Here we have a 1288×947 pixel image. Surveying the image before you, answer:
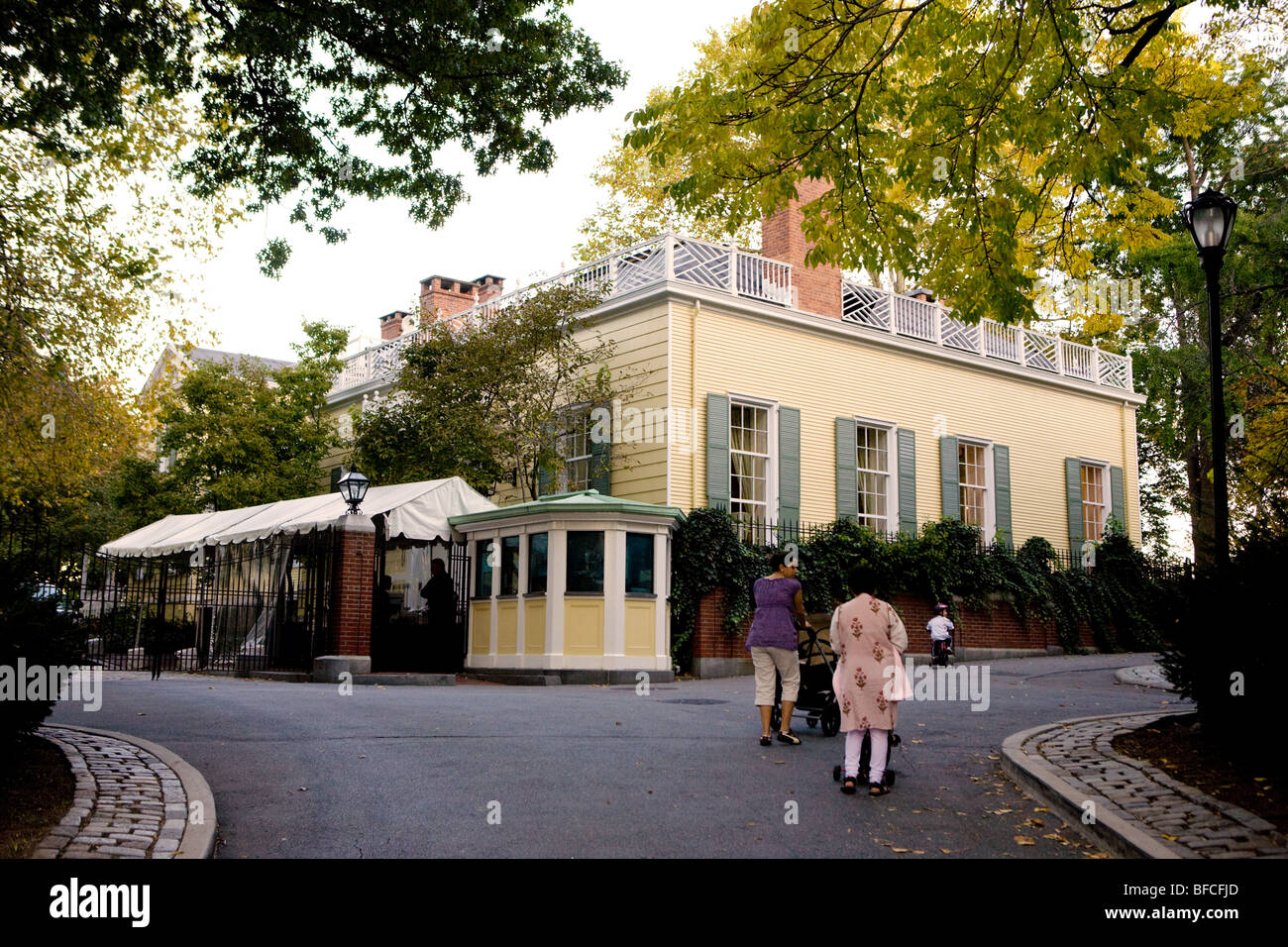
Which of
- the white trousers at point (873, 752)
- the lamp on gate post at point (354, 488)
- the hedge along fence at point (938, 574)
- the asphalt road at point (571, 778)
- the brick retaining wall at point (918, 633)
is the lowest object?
the asphalt road at point (571, 778)

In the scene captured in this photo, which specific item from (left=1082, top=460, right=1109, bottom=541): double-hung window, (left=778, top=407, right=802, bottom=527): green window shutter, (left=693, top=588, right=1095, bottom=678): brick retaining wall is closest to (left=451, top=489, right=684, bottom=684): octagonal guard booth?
(left=693, top=588, right=1095, bottom=678): brick retaining wall

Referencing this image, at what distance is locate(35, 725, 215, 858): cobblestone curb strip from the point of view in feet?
17.8

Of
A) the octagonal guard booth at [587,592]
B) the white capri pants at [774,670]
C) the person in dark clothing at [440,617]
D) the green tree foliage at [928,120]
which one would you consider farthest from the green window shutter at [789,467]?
the white capri pants at [774,670]

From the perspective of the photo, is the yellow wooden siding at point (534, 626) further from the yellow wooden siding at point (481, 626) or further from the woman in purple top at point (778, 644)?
the woman in purple top at point (778, 644)

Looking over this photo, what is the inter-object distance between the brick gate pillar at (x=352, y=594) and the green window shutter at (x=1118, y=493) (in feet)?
64.5

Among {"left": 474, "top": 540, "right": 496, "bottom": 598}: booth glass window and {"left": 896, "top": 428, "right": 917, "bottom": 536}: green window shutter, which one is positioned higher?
{"left": 896, "top": 428, "right": 917, "bottom": 536}: green window shutter

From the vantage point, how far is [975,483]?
83.8 ft

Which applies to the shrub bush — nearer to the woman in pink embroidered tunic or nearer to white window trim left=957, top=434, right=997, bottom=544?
the woman in pink embroidered tunic

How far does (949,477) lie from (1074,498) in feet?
15.7

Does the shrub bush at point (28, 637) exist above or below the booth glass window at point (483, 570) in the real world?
below

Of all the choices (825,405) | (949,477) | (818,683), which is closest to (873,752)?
(818,683)

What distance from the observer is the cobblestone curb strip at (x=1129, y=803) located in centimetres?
585

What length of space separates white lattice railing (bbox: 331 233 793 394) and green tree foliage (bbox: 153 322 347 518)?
6.02m
